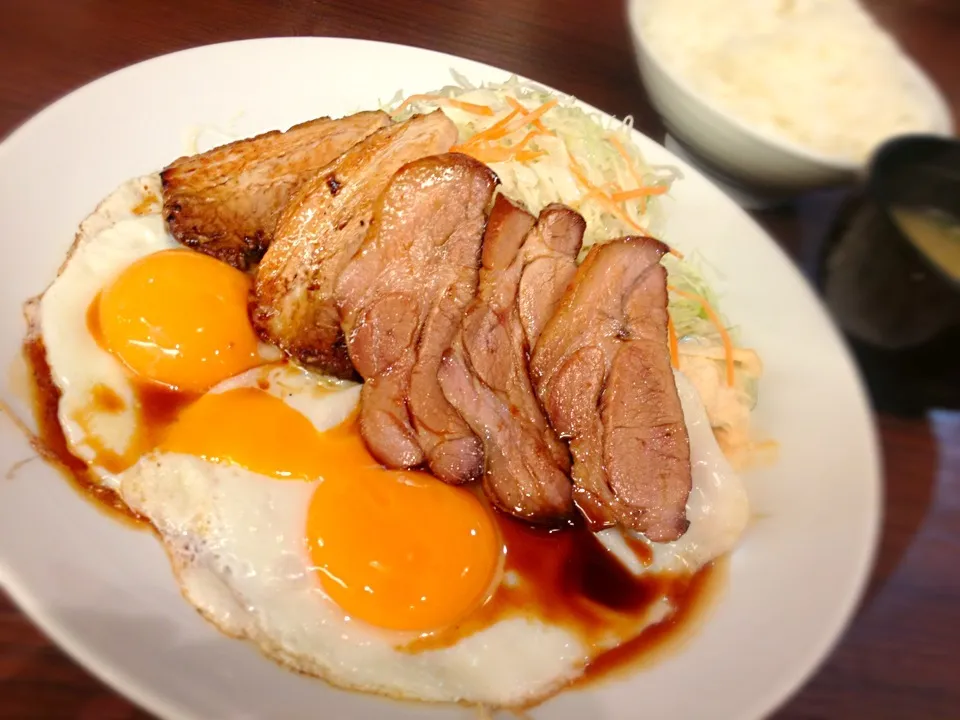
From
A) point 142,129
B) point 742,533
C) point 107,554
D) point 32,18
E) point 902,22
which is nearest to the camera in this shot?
point 107,554

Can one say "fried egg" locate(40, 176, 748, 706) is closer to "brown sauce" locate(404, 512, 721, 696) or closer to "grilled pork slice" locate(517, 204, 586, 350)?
"brown sauce" locate(404, 512, 721, 696)

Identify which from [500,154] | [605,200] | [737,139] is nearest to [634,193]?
[605,200]

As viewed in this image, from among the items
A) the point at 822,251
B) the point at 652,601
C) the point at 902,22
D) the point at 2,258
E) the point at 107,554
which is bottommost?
the point at 652,601

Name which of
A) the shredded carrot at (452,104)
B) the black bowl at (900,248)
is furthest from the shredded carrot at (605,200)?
the black bowl at (900,248)

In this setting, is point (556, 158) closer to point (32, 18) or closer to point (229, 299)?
point (229, 299)

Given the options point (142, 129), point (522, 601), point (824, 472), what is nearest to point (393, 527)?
point (522, 601)

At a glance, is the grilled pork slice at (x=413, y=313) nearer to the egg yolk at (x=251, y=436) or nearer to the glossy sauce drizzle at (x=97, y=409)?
the egg yolk at (x=251, y=436)

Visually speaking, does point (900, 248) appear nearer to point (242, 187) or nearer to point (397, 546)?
point (397, 546)
